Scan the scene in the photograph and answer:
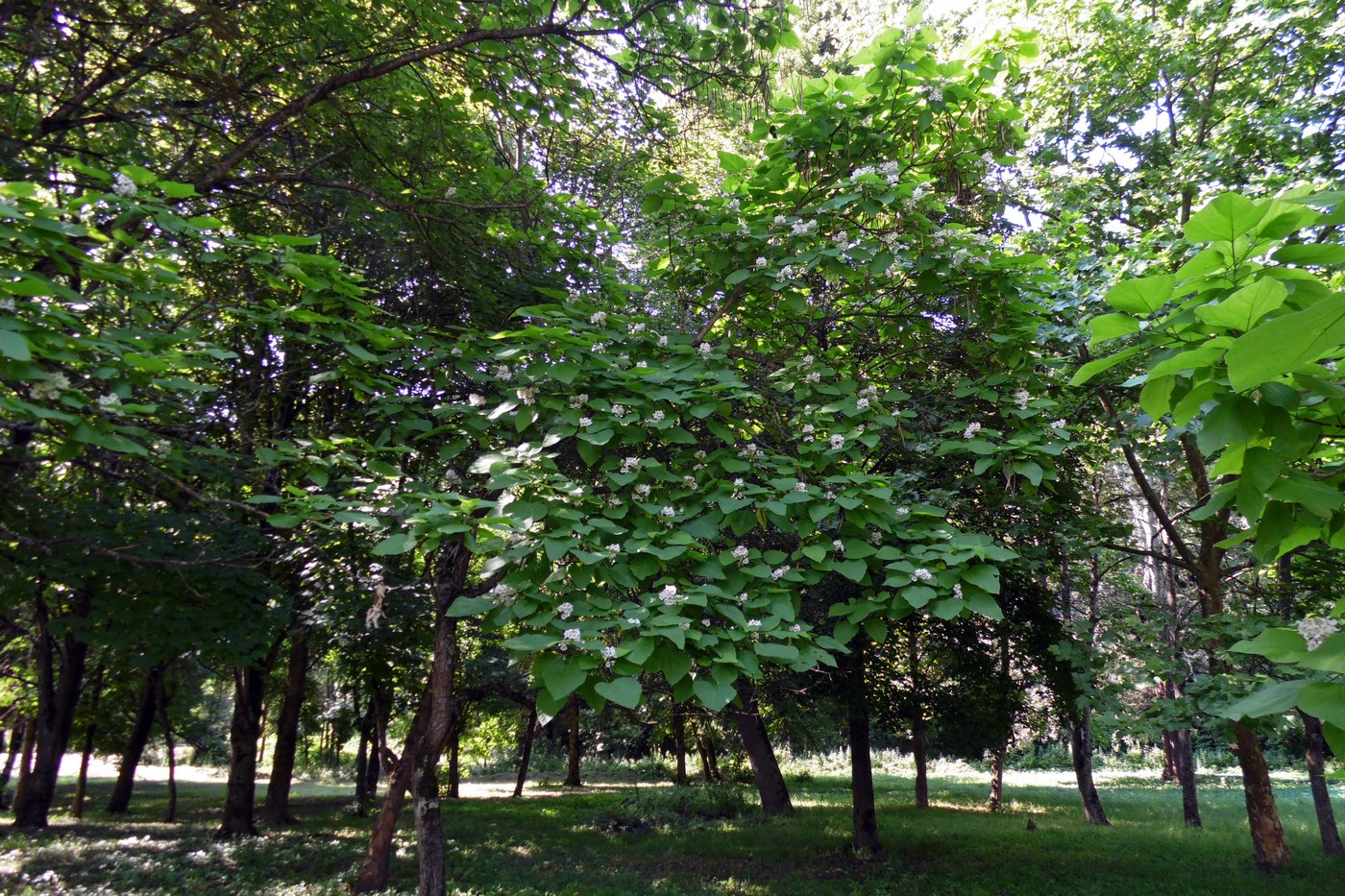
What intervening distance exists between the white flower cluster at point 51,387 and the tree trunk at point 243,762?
8321 mm

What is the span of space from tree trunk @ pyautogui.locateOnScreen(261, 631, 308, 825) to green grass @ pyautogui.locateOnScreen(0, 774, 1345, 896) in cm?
81

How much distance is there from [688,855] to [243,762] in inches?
248

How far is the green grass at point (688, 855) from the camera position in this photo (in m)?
7.88

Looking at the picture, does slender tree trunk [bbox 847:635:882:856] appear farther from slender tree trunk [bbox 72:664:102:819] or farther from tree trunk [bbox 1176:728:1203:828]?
slender tree trunk [bbox 72:664:102:819]

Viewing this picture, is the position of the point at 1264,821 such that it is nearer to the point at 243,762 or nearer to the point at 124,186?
the point at 124,186

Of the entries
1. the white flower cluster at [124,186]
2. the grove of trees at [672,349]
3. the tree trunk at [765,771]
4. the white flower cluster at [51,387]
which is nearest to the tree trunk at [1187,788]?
the grove of trees at [672,349]

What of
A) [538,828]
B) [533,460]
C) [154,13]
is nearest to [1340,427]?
[533,460]

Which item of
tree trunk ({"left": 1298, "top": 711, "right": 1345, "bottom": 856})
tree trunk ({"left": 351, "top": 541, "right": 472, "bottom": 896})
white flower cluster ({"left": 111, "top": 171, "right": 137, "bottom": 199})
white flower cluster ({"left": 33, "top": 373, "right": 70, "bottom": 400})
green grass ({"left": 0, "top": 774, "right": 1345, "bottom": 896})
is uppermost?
white flower cluster ({"left": 111, "top": 171, "right": 137, "bottom": 199})

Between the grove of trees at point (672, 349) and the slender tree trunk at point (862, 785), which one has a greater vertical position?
the grove of trees at point (672, 349)

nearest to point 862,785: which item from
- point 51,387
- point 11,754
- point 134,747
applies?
point 51,387

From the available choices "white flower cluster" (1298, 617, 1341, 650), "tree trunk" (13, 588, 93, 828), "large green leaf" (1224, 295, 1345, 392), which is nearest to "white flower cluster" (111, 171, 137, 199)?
"large green leaf" (1224, 295, 1345, 392)

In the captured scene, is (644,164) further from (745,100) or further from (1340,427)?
(1340,427)

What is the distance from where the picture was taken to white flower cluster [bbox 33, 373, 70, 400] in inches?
107

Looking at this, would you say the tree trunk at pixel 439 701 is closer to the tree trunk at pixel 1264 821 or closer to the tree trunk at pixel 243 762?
the tree trunk at pixel 243 762
